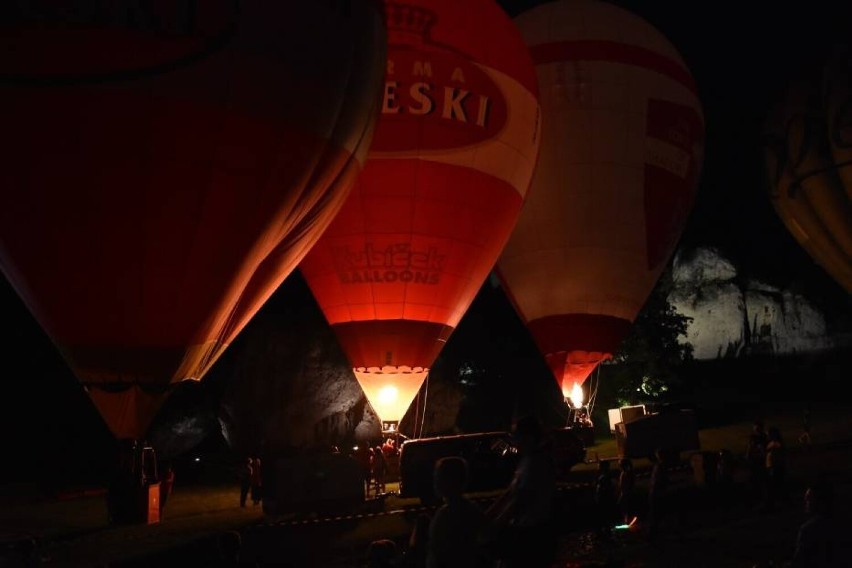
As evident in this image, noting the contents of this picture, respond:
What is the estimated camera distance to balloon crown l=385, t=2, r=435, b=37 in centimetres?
1285

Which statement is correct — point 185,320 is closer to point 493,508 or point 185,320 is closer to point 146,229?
point 146,229

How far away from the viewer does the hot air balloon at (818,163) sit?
13.5 m

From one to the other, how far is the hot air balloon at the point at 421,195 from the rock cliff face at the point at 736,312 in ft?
110

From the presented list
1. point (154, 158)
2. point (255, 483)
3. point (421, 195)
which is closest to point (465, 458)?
point (255, 483)

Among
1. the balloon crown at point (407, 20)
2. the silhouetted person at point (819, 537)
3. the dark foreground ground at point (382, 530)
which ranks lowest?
the dark foreground ground at point (382, 530)

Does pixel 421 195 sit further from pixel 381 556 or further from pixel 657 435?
pixel 657 435

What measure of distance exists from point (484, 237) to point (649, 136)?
592 centimetres

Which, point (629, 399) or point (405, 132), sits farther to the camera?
point (629, 399)

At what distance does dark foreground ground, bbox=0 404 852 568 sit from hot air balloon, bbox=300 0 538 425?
8.95 ft

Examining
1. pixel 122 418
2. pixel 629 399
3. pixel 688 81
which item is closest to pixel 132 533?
pixel 122 418

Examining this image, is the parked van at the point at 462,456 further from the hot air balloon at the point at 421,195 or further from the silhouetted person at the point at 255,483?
the silhouetted person at the point at 255,483

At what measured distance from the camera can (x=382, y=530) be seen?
11508mm

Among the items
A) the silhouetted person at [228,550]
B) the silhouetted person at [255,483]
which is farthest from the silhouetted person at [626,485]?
the silhouetted person at [255,483]

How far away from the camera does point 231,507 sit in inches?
622
